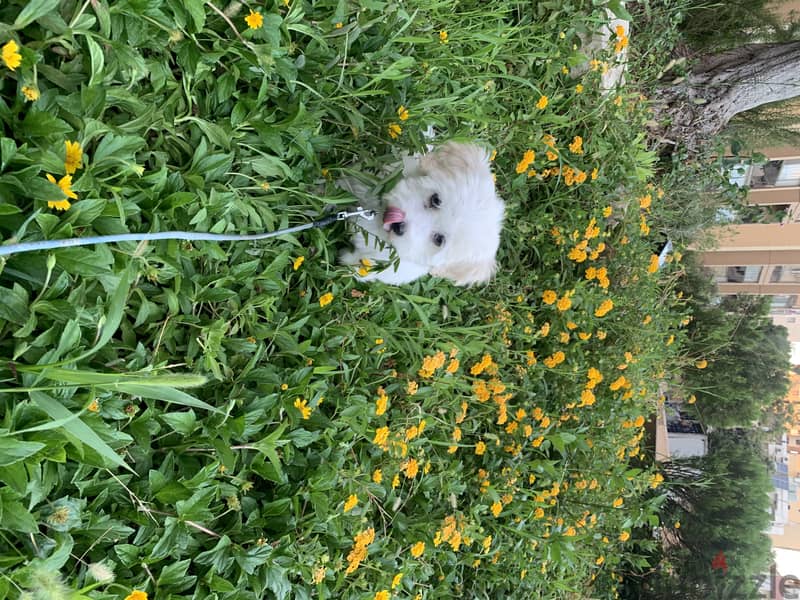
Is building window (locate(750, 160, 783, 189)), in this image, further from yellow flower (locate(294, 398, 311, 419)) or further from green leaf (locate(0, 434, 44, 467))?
green leaf (locate(0, 434, 44, 467))

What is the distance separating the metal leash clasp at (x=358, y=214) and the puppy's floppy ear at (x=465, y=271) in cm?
33

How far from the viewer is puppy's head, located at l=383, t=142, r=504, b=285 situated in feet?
6.00

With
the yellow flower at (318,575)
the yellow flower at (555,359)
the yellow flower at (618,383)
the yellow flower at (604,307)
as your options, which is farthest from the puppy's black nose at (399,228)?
the yellow flower at (618,383)

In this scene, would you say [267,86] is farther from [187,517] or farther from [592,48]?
[592,48]

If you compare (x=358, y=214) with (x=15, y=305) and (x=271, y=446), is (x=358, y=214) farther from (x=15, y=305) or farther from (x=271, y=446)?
(x=15, y=305)

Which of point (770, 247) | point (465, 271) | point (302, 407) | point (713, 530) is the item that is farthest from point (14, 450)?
point (770, 247)

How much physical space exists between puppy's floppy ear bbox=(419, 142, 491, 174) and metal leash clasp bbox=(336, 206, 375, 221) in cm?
28

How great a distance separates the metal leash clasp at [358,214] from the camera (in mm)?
1653

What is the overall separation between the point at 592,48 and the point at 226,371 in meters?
2.66

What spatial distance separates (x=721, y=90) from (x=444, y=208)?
3196 millimetres

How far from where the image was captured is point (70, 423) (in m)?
0.96

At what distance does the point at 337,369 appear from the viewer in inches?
71.8

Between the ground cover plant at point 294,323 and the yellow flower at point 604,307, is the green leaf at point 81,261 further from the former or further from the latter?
the yellow flower at point 604,307

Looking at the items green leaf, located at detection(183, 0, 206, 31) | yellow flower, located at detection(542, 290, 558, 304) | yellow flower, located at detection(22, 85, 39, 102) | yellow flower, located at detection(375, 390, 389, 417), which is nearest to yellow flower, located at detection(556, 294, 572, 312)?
yellow flower, located at detection(542, 290, 558, 304)
